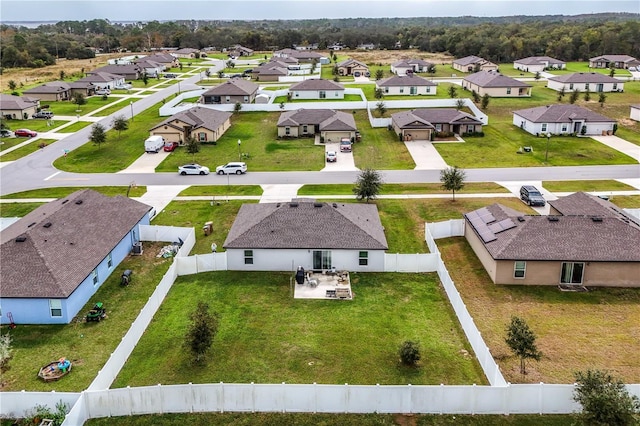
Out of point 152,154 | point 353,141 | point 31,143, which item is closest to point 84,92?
point 31,143

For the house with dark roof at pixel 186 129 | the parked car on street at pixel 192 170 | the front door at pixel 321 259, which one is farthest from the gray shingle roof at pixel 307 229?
the house with dark roof at pixel 186 129

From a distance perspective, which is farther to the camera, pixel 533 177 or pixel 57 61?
pixel 57 61

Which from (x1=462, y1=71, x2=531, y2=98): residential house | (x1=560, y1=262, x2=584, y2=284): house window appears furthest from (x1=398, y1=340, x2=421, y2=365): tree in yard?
(x1=462, y1=71, x2=531, y2=98): residential house

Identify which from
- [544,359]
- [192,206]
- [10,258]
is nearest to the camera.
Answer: [544,359]

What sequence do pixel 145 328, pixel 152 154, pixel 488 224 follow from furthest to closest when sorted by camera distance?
pixel 152 154
pixel 488 224
pixel 145 328

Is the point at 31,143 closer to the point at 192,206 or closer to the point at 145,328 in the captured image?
the point at 192,206

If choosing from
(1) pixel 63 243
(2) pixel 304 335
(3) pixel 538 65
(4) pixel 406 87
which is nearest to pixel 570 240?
(2) pixel 304 335

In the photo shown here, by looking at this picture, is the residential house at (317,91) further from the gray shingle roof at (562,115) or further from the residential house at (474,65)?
the residential house at (474,65)
